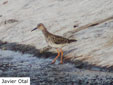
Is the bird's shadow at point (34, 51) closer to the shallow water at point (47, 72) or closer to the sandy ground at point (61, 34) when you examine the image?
the sandy ground at point (61, 34)

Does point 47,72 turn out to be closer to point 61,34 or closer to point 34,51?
point 34,51

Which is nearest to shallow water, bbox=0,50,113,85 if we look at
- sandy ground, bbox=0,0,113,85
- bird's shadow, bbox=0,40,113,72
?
sandy ground, bbox=0,0,113,85

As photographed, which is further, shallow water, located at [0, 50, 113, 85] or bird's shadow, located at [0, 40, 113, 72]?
bird's shadow, located at [0, 40, 113, 72]

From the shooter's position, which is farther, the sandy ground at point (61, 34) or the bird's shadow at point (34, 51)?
the bird's shadow at point (34, 51)

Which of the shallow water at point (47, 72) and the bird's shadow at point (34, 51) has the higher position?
the bird's shadow at point (34, 51)

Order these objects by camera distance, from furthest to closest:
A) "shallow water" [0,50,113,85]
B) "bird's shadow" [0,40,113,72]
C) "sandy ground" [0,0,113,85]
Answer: "bird's shadow" [0,40,113,72] → "sandy ground" [0,0,113,85] → "shallow water" [0,50,113,85]

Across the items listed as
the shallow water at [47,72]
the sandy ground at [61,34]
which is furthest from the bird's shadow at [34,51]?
the shallow water at [47,72]

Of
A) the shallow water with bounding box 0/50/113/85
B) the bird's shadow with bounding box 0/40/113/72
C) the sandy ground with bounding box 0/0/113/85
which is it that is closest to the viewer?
the shallow water with bounding box 0/50/113/85

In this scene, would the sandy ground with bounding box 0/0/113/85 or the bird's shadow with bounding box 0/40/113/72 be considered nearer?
the sandy ground with bounding box 0/0/113/85

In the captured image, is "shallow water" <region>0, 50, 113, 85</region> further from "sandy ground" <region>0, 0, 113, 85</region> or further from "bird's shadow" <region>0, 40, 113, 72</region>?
"bird's shadow" <region>0, 40, 113, 72</region>

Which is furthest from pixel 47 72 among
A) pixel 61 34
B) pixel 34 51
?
pixel 61 34

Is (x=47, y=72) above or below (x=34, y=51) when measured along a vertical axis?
below

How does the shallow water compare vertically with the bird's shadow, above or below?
below

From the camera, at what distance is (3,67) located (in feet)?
50.3
